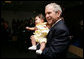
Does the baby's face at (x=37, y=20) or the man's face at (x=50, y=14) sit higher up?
the man's face at (x=50, y=14)

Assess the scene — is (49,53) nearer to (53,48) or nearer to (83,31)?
(53,48)

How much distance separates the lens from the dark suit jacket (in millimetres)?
547

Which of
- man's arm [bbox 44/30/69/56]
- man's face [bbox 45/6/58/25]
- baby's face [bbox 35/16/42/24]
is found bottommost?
man's arm [bbox 44/30/69/56]

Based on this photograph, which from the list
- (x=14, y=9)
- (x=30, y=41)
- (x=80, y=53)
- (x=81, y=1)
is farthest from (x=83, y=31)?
(x=30, y=41)

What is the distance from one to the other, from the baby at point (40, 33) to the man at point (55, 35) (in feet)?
0.06

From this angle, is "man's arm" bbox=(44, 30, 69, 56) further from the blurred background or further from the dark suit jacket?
the blurred background

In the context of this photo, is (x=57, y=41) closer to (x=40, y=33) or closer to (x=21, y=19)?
(x=40, y=33)

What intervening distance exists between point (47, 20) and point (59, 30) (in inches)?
2.6

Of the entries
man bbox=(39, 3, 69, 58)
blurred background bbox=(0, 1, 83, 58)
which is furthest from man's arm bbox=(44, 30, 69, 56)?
blurred background bbox=(0, 1, 83, 58)

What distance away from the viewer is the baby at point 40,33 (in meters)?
0.58

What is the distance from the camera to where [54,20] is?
585 mm

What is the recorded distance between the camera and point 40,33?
57cm

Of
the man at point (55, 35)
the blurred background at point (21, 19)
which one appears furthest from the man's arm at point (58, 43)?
the blurred background at point (21, 19)

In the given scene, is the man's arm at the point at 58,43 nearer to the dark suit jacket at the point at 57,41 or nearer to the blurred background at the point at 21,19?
the dark suit jacket at the point at 57,41
